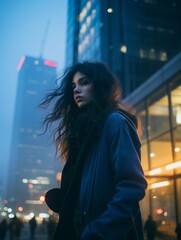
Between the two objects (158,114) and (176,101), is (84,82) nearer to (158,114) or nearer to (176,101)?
(176,101)

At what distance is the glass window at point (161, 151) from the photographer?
617 inches

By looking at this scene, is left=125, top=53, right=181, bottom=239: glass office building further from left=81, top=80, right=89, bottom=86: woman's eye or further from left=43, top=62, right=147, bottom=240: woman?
left=43, top=62, right=147, bottom=240: woman

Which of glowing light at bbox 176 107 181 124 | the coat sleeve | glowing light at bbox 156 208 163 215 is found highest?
glowing light at bbox 176 107 181 124

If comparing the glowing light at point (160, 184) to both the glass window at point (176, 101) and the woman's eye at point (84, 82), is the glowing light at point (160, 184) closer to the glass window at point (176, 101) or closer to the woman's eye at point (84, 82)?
the glass window at point (176, 101)

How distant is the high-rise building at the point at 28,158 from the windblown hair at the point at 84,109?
121 meters

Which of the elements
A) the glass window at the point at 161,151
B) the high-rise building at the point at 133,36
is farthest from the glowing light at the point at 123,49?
the glass window at the point at 161,151

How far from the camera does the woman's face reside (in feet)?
6.94

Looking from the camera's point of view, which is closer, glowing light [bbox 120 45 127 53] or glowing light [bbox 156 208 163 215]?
glowing light [bbox 156 208 163 215]

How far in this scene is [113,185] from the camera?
167 cm

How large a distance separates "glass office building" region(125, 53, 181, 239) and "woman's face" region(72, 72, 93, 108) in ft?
40.4

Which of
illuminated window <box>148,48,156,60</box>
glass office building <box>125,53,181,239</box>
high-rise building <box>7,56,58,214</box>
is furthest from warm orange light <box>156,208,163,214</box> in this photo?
high-rise building <box>7,56,58,214</box>

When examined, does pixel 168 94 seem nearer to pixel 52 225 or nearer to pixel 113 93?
pixel 52 225

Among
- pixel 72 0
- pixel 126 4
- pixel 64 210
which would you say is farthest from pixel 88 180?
pixel 72 0

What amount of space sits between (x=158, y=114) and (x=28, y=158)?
14255cm
